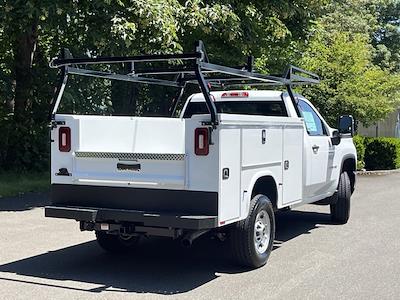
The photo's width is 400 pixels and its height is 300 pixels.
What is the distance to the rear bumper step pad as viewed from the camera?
19.9ft

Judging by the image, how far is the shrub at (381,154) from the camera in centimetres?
2312

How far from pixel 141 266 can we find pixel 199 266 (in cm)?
70

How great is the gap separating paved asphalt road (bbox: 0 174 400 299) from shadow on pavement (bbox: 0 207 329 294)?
11 millimetres

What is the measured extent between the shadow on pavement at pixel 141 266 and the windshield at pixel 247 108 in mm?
1887

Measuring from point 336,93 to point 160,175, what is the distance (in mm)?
15618

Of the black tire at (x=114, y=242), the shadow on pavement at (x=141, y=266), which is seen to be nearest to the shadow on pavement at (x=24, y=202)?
the shadow on pavement at (x=141, y=266)

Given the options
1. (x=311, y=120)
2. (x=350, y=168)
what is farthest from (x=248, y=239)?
(x=350, y=168)

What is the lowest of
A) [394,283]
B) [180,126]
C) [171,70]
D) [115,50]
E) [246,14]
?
[394,283]

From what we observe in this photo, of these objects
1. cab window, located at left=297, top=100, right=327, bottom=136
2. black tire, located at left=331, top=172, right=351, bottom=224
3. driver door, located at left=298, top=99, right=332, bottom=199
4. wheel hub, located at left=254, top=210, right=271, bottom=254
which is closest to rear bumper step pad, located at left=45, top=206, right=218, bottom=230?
wheel hub, located at left=254, top=210, right=271, bottom=254

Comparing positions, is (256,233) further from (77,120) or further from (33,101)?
(33,101)

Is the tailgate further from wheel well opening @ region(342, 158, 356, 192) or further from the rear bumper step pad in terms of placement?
wheel well opening @ region(342, 158, 356, 192)

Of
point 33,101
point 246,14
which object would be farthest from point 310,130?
point 33,101

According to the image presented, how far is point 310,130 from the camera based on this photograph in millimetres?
9156

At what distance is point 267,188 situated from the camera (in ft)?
24.6
